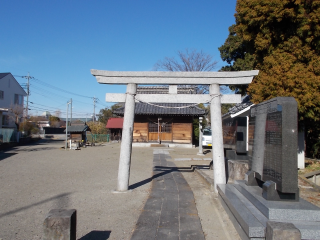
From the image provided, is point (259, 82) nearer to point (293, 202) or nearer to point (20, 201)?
point (293, 202)

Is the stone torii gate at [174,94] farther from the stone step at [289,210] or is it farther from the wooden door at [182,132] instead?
the wooden door at [182,132]

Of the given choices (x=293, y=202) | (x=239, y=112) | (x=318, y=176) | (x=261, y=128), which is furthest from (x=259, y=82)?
(x=293, y=202)

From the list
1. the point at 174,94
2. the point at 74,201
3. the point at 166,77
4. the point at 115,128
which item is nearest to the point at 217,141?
the point at 174,94

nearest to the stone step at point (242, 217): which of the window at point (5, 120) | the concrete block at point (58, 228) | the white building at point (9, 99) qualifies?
the concrete block at point (58, 228)

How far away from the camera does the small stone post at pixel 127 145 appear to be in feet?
26.0

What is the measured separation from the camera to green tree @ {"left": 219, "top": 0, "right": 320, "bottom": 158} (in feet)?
34.4

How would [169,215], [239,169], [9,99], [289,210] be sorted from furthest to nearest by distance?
[9,99] → [239,169] → [169,215] → [289,210]

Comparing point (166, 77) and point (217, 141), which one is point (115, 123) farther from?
point (217, 141)

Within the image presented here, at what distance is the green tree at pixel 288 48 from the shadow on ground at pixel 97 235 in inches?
322

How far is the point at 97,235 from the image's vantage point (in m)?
4.88

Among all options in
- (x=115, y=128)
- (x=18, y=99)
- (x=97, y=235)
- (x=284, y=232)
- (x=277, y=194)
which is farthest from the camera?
(x=18, y=99)

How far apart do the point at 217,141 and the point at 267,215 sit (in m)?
3.52

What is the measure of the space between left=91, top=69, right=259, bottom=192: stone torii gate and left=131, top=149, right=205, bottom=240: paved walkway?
1.08 metres

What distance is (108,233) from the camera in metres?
4.99
